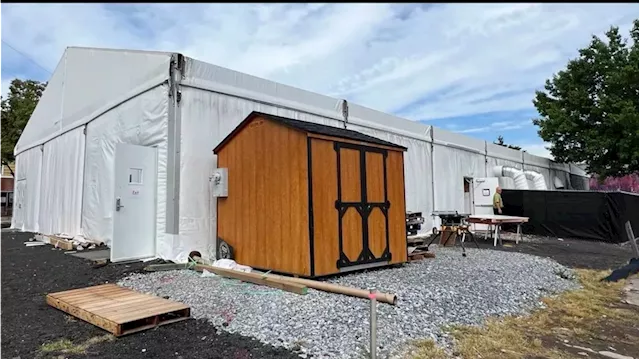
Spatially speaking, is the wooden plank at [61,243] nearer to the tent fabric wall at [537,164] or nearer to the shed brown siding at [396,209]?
the shed brown siding at [396,209]

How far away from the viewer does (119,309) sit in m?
3.75

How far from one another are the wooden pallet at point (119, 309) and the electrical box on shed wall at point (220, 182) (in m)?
2.39

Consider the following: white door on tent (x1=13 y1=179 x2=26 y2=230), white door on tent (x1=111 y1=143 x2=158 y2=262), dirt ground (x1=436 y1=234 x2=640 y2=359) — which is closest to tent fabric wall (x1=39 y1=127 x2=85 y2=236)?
white door on tent (x1=13 y1=179 x2=26 y2=230)

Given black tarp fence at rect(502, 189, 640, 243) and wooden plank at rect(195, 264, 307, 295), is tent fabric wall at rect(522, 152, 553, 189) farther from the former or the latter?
wooden plank at rect(195, 264, 307, 295)

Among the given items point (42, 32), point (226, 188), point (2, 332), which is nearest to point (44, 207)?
point (226, 188)

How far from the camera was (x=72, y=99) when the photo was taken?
35.3 feet

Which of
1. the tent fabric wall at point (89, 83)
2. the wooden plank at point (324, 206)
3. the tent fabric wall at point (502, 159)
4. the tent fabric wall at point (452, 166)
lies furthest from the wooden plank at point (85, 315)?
the tent fabric wall at point (502, 159)

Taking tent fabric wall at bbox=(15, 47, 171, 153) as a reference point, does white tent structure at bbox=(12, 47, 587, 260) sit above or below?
below

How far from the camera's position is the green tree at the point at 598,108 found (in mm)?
16641

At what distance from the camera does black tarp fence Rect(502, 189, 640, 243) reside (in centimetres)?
1225

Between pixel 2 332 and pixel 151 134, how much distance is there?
14.2 feet

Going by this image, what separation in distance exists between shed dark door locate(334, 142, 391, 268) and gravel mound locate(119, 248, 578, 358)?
0.32 meters

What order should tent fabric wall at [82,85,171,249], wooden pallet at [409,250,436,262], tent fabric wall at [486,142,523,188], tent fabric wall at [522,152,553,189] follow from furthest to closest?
tent fabric wall at [522,152,553,189]
tent fabric wall at [486,142,523,188]
wooden pallet at [409,250,436,262]
tent fabric wall at [82,85,171,249]

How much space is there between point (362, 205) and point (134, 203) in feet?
12.6
